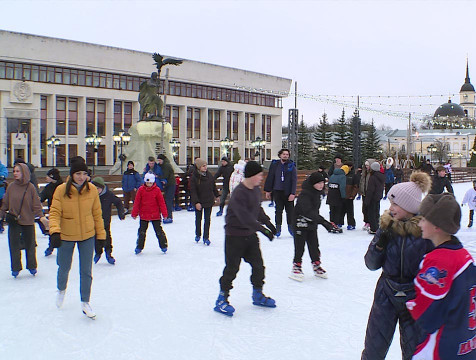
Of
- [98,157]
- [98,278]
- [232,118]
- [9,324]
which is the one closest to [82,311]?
[9,324]

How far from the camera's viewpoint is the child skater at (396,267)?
2562 mm

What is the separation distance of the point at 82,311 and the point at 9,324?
0.65 metres

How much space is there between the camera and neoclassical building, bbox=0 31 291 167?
126ft

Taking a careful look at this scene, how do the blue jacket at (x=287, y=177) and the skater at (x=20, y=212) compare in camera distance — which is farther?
the blue jacket at (x=287, y=177)

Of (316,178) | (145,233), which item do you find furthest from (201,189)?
(316,178)

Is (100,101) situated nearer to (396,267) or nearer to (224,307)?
(224,307)

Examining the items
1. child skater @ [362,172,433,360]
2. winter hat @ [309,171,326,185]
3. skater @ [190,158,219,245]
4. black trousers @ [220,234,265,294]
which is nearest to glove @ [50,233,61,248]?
black trousers @ [220,234,265,294]

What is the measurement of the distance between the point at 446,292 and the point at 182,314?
9.93 feet

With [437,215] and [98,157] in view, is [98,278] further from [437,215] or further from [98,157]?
[98,157]

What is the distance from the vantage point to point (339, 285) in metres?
5.60

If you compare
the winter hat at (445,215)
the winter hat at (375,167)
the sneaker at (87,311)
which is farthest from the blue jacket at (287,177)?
the winter hat at (445,215)

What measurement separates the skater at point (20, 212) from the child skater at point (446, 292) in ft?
15.7

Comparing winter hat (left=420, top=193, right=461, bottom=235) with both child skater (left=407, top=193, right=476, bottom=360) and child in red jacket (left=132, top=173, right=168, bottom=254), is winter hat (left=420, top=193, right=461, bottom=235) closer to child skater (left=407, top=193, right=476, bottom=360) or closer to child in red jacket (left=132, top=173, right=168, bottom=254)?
child skater (left=407, top=193, right=476, bottom=360)

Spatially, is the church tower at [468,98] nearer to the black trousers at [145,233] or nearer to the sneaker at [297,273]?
the black trousers at [145,233]
